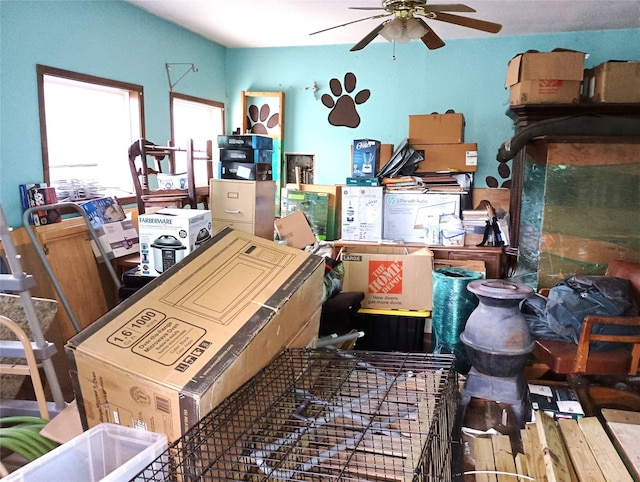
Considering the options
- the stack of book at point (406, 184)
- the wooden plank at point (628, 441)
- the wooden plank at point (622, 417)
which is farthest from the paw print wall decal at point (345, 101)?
the wooden plank at point (628, 441)

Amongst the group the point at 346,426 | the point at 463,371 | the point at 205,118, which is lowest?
the point at 463,371

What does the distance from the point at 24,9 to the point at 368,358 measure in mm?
2879

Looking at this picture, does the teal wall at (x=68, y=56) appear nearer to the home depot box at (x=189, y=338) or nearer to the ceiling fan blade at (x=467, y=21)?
the home depot box at (x=189, y=338)

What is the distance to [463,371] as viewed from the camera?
3100 millimetres

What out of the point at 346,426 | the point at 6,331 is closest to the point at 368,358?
the point at 346,426

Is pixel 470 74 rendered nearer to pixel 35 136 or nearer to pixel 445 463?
Answer: pixel 35 136

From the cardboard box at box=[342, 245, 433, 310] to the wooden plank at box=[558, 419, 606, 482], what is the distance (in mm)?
1762

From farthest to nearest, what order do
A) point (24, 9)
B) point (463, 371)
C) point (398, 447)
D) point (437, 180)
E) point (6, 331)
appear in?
1. point (437, 180)
2. point (463, 371)
3. point (24, 9)
4. point (6, 331)
5. point (398, 447)

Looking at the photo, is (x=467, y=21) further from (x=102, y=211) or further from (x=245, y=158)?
(x=102, y=211)

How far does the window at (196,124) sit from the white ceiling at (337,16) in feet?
2.21

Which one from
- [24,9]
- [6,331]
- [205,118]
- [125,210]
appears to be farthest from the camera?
[205,118]

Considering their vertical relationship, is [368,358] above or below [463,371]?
above

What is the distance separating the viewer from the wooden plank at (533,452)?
1.59 m

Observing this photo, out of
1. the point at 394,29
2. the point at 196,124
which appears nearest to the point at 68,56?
the point at 196,124
